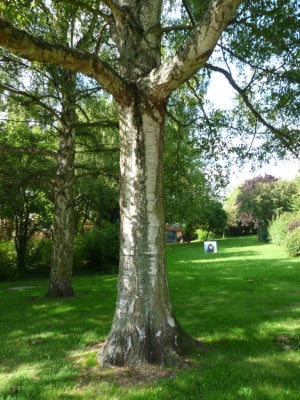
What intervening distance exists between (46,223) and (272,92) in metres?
13.0

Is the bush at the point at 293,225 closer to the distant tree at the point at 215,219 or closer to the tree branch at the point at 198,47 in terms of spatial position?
the distant tree at the point at 215,219

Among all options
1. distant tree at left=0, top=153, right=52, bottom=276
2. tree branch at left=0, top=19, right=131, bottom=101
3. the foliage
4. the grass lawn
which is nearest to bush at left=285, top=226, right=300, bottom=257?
the foliage

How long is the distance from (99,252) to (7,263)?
13.0 ft

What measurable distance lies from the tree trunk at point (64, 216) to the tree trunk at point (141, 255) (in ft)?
17.1

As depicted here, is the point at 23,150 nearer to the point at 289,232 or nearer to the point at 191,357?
the point at 191,357

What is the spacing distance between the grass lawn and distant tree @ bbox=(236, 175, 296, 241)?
2654 cm

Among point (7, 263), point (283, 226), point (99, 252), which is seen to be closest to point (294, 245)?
point (283, 226)

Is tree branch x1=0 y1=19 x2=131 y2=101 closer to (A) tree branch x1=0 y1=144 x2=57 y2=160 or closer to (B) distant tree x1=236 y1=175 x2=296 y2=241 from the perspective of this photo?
(A) tree branch x1=0 y1=144 x2=57 y2=160

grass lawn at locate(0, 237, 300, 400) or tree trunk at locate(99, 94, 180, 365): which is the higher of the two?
tree trunk at locate(99, 94, 180, 365)

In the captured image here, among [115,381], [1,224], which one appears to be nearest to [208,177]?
[115,381]

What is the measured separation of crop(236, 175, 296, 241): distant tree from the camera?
34531 mm

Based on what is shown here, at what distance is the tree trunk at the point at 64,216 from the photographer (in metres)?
9.30

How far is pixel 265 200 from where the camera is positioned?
35500 mm

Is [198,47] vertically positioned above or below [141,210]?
Answer: above
